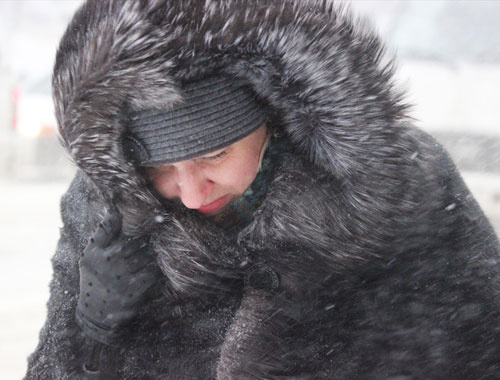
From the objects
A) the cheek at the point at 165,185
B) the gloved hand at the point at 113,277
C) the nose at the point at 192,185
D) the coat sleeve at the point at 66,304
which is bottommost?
the coat sleeve at the point at 66,304

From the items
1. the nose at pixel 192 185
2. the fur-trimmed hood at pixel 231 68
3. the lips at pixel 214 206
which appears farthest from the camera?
the lips at pixel 214 206

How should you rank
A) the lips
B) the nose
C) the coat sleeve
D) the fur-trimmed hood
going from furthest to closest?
the coat sleeve
the lips
the nose
the fur-trimmed hood

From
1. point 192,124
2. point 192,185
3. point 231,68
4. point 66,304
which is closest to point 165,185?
point 192,185

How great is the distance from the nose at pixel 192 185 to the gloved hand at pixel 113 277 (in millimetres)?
201

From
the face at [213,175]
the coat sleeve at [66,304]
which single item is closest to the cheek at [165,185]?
the face at [213,175]

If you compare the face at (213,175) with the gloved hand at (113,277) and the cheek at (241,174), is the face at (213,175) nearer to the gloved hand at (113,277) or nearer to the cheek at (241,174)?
the cheek at (241,174)

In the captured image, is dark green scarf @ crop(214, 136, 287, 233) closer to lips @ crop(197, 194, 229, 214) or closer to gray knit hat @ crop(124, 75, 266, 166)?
lips @ crop(197, 194, 229, 214)

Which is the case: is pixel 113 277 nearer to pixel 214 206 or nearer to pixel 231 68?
pixel 214 206

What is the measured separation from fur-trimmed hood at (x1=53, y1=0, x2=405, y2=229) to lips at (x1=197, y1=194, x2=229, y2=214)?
0.67ft

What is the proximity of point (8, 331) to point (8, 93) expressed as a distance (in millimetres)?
3692

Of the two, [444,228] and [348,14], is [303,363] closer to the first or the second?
[444,228]

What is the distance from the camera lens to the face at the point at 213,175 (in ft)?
4.81

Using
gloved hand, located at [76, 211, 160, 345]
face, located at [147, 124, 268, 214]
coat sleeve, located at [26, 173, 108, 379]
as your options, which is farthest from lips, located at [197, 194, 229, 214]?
coat sleeve, located at [26, 173, 108, 379]

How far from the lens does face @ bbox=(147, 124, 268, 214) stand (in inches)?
57.7
